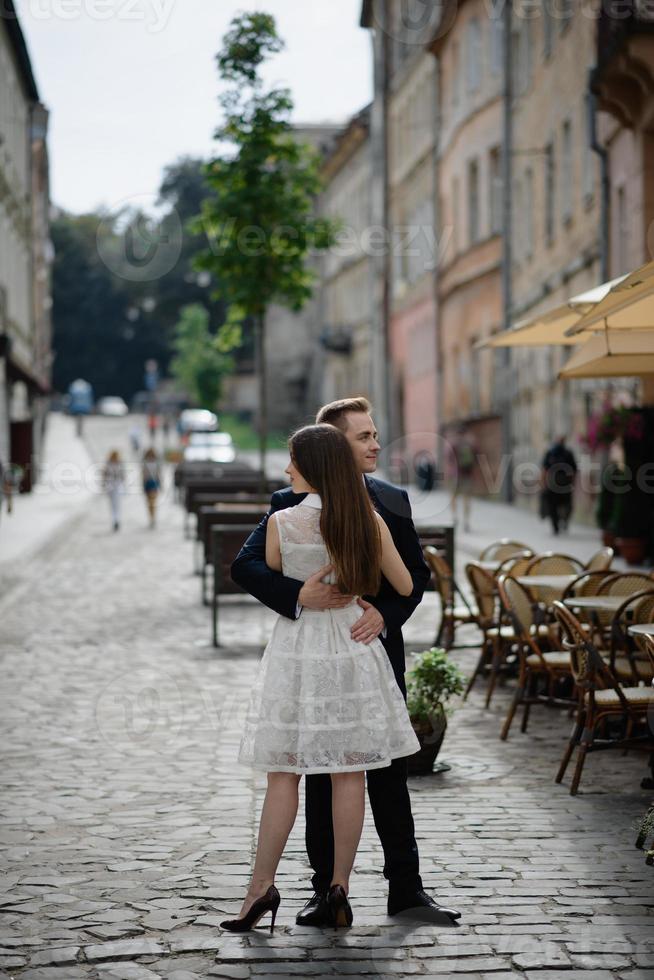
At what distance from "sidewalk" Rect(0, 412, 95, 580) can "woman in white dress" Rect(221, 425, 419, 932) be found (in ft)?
45.6

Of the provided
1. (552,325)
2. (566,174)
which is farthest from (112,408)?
(552,325)

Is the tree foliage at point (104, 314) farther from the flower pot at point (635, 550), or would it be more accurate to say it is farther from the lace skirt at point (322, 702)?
the lace skirt at point (322, 702)

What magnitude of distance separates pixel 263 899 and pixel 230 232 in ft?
51.5

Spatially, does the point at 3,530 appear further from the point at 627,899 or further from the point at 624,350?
the point at 627,899

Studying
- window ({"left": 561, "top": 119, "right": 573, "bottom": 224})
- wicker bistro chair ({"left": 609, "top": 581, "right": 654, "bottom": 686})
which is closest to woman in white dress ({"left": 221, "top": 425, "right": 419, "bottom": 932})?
wicker bistro chair ({"left": 609, "top": 581, "right": 654, "bottom": 686})

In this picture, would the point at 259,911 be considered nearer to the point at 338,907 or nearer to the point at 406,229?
the point at 338,907

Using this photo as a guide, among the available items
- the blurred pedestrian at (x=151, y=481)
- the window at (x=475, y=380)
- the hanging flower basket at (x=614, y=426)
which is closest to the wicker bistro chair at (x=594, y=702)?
the hanging flower basket at (x=614, y=426)

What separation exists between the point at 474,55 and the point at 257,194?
21.6 meters

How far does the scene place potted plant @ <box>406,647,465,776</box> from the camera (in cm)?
796

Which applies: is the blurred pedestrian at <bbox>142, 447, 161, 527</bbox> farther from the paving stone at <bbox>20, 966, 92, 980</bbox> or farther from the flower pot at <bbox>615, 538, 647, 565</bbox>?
the paving stone at <bbox>20, 966, 92, 980</bbox>

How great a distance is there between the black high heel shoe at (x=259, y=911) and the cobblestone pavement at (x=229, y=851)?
44 mm

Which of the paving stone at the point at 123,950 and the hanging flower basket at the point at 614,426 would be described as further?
the hanging flower basket at the point at 614,426

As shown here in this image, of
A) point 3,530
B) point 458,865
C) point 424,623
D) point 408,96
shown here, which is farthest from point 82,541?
point 408,96

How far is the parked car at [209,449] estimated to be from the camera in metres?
53.6
